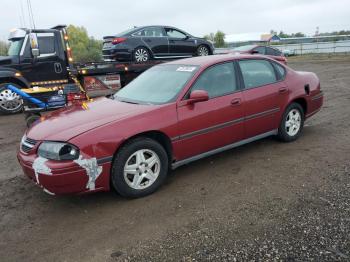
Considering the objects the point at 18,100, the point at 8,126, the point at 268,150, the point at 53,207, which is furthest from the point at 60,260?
the point at 18,100

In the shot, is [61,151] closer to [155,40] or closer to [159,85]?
[159,85]

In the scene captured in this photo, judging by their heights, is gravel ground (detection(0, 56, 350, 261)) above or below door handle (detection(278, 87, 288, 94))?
below

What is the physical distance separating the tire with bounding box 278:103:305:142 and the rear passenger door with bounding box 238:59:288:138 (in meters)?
0.18

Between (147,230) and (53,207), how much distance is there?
4.27 ft

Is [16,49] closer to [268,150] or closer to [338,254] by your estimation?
[268,150]

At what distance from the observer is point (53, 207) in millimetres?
4059

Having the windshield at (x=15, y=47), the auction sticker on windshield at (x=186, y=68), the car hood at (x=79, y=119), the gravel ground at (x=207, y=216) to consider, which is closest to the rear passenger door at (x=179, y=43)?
the windshield at (x=15, y=47)

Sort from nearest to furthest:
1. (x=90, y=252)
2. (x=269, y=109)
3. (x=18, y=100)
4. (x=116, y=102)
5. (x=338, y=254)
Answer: (x=338, y=254) → (x=90, y=252) → (x=116, y=102) → (x=269, y=109) → (x=18, y=100)

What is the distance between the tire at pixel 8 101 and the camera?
10.0 m

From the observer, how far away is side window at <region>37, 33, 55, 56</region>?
10305 millimetres

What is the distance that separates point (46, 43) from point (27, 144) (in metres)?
7.19

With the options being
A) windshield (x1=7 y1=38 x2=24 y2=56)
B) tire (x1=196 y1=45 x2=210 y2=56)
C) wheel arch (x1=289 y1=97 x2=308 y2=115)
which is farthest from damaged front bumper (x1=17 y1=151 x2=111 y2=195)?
tire (x1=196 y1=45 x2=210 y2=56)

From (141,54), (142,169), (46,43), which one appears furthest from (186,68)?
(141,54)

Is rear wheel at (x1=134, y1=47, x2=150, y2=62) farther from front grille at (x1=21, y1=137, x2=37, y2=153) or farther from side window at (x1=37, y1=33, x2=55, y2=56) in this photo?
front grille at (x1=21, y1=137, x2=37, y2=153)
